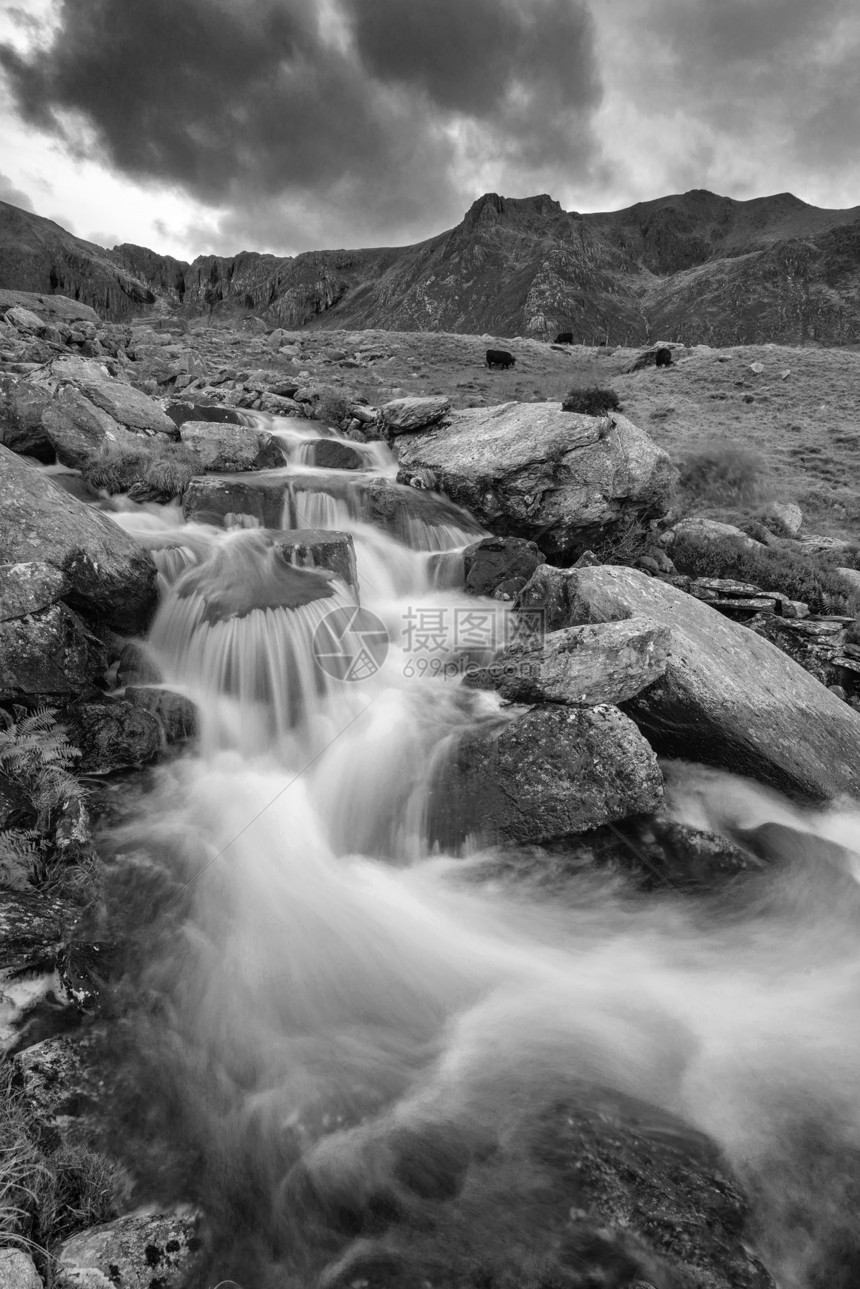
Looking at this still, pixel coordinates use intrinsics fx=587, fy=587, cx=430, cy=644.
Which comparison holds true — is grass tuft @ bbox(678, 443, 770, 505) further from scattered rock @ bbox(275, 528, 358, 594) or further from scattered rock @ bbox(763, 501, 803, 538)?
scattered rock @ bbox(275, 528, 358, 594)

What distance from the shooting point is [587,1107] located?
4.05 meters

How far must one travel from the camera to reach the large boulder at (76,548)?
726 centimetres

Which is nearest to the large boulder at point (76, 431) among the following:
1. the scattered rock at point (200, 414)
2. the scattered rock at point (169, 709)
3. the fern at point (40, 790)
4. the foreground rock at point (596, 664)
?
the scattered rock at point (200, 414)

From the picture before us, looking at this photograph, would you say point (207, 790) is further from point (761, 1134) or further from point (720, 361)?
point (720, 361)

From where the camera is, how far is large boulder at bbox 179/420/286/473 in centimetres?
1395

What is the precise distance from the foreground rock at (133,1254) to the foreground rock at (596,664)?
5652 millimetres

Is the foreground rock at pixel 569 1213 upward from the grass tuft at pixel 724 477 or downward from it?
downward

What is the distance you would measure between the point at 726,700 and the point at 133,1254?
24.6 ft

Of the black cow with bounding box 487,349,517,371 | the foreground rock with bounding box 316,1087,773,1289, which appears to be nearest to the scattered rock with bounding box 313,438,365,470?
the foreground rock with bounding box 316,1087,773,1289

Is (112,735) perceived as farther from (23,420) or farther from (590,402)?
(590,402)

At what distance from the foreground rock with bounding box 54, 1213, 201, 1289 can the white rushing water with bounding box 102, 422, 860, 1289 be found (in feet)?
2.04

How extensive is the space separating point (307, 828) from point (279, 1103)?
10.6ft

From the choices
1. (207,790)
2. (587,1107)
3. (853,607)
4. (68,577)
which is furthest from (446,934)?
(853,607)

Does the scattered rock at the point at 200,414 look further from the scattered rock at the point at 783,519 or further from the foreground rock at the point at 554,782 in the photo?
the scattered rock at the point at 783,519
